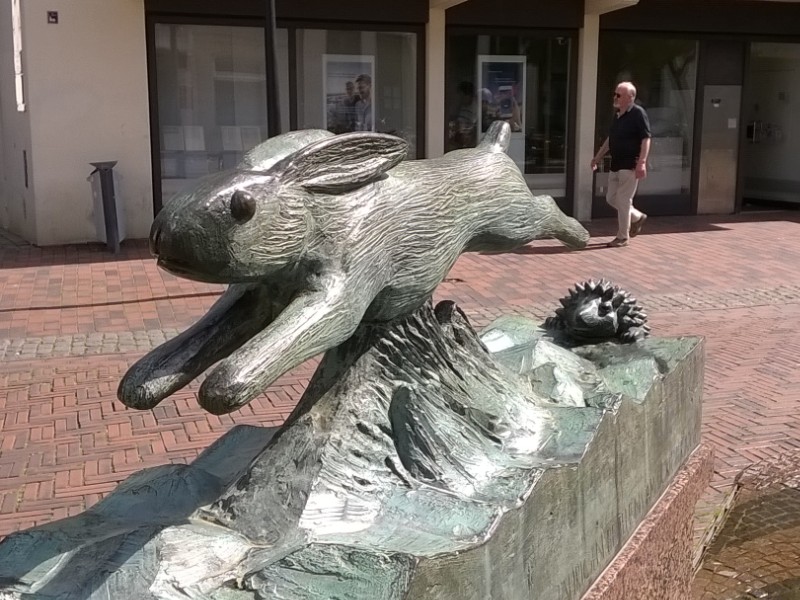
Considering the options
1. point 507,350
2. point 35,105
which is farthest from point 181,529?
point 35,105

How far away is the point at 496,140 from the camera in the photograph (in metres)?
2.71

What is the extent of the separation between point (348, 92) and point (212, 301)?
5270mm

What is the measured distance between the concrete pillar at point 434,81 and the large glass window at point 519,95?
323 mm

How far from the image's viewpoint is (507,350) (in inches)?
128

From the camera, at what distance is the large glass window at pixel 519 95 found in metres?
13.2

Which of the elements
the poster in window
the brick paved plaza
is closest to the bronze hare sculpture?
the brick paved plaza

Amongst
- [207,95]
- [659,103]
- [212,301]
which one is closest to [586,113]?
[659,103]

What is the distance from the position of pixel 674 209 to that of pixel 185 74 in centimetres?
762

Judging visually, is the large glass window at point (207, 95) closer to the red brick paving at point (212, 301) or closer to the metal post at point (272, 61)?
the red brick paving at point (212, 301)

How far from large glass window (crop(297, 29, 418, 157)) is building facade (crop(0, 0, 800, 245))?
2 centimetres

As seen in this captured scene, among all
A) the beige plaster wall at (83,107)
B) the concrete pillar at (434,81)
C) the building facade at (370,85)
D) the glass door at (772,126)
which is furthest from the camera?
the glass door at (772,126)

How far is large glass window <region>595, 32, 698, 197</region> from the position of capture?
14.0 m

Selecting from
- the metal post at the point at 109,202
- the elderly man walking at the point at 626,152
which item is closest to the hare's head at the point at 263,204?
the metal post at the point at 109,202

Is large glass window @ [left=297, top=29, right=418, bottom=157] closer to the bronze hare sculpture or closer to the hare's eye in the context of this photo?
the bronze hare sculpture
